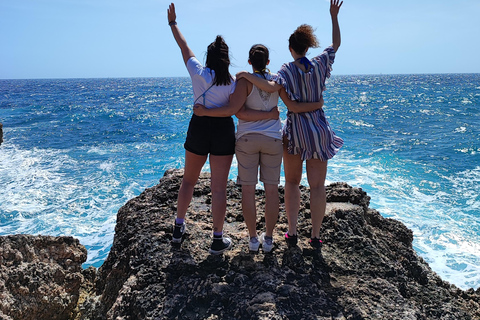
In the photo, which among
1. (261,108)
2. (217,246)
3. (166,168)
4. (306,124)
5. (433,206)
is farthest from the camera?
(166,168)

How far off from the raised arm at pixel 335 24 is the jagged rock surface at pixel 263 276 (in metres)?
1.69

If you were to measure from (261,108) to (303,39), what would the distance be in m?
0.66

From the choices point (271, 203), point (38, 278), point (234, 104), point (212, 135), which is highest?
point (234, 104)

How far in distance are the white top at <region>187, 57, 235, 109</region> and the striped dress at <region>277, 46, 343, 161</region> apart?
46 centimetres

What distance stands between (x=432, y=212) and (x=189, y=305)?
25.0 feet

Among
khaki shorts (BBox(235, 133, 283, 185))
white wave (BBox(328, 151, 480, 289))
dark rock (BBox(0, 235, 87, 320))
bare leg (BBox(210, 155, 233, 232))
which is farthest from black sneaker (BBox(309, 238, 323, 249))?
white wave (BBox(328, 151, 480, 289))

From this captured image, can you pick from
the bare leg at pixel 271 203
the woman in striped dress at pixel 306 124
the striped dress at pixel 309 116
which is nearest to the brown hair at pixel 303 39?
the woman in striped dress at pixel 306 124

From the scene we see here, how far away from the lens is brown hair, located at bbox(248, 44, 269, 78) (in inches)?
118

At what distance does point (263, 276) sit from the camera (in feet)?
10.0

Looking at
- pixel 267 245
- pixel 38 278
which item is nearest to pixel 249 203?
pixel 267 245

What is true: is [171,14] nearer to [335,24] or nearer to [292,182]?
[335,24]

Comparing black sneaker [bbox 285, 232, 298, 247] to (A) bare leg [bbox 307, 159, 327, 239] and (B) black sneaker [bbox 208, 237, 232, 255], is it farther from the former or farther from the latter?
(B) black sneaker [bbox 208, 237, 232, 255]

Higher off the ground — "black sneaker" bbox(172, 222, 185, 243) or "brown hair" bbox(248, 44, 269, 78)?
"brown hair" bbox(248, 44, 269, 78)

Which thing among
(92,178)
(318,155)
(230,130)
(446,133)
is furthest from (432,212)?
(446,133)
